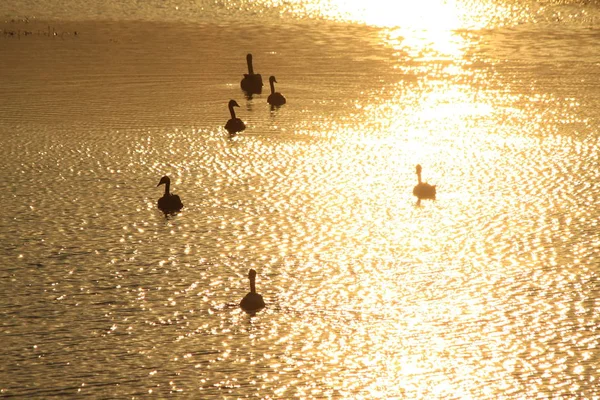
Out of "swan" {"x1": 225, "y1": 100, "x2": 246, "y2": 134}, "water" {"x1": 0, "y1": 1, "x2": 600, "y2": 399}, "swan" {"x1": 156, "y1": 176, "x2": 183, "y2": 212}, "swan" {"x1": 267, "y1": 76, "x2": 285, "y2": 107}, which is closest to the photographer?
"water" {"x1": 0, "y1": 1, "x2": 600, "y2": 399}

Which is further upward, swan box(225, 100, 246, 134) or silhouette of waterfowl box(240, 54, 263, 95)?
silhouette of waterfowl box(240, 54, 263, 95)

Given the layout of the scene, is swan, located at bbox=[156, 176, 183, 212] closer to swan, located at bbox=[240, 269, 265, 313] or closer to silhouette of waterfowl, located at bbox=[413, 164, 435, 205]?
silhouette of waterfowl, located at bbox=[413, 164, 435, 205]

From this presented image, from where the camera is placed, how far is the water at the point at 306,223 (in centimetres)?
1726

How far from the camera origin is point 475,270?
70.2 ft

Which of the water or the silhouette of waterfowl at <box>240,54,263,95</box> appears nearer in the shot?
the water

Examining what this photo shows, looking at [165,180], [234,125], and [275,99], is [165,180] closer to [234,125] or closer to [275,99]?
[234,125]

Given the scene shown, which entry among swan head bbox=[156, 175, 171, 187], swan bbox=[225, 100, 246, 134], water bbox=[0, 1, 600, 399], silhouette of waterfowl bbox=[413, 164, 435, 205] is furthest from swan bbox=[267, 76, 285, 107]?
silhouette of waterfowl bbox=[413, 164, 435, 205]

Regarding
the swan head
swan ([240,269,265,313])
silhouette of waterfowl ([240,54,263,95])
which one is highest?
silhouette of waterfowl ([240,54,263,95])

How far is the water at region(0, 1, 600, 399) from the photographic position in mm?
17261

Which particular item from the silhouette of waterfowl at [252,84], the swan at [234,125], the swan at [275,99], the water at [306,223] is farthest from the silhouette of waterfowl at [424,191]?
the silhouette of waterfowl at [252,84]

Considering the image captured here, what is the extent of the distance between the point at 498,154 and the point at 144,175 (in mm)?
9296

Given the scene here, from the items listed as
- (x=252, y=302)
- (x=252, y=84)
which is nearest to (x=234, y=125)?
(x=252, y=84)

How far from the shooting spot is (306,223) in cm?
2438

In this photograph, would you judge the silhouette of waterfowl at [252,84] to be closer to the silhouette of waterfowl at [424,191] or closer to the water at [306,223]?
the water at [306,223]
